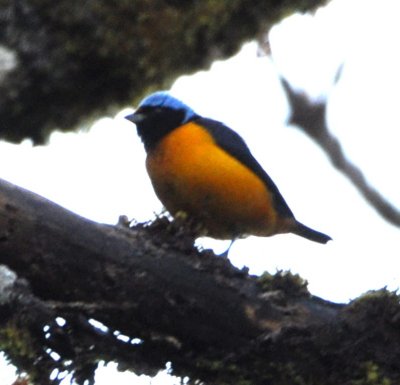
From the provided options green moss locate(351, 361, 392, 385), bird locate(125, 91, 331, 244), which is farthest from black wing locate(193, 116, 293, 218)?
green moss locate(351, 361, 392, 385)

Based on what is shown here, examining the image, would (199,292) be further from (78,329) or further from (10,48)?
(10,48)

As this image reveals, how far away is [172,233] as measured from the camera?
4719 millimetres

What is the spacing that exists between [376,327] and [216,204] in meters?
1.52

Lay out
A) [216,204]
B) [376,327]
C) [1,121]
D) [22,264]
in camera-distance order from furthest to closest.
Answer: [216,204] < [1,121] < [376,327] < [22,264]

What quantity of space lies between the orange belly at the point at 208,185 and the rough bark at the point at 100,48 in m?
0.63

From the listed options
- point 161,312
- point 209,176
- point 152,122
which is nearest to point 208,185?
point 209,176

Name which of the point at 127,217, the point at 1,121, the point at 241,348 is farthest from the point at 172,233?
the point at 1,121

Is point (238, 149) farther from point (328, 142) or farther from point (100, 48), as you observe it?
point (328, 142)

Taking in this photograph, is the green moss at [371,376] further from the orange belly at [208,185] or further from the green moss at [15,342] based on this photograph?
the orange belly at [208,185]

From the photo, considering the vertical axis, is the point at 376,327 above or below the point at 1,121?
below

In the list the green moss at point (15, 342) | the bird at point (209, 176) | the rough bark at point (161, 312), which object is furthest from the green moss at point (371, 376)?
the bird at point (209, 176)

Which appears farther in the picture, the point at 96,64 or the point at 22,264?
the point at 96,64

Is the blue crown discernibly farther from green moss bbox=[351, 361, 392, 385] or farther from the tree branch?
green moss bbox=[351, 361, 392, 385]

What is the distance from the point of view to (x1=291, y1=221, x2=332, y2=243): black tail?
22.8ft
